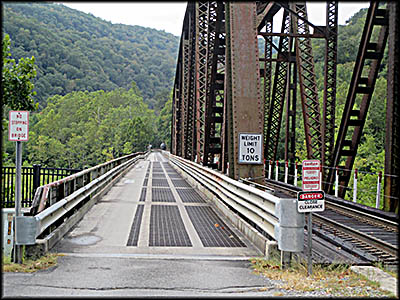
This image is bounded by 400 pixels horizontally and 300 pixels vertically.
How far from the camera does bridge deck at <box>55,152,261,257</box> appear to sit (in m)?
7.66

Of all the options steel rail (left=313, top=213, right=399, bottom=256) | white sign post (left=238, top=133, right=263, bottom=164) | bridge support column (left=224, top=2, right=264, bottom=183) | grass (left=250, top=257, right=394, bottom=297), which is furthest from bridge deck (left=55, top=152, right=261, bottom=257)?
steel rail (left=313, top=213, right=399, bottom=256)

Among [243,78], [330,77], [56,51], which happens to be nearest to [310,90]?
[330,77]

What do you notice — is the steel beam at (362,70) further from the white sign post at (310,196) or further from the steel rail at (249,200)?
the white sign post at (310,196)

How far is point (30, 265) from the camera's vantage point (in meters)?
6.28

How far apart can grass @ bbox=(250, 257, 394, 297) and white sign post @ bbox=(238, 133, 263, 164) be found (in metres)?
3.74

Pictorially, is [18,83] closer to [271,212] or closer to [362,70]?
[271,212]

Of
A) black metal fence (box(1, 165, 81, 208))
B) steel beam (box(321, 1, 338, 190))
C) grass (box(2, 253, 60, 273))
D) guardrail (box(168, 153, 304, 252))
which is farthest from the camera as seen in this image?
steel beam (box(321, 1, 338, 190))

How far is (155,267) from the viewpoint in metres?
6.50

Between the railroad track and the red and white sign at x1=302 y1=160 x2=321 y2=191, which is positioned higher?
the red and white sign at x1=302 y1=160 x2=321 y2=191

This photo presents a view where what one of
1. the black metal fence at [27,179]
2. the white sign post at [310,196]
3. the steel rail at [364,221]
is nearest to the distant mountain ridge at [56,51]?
the black metal fence at [27,179]

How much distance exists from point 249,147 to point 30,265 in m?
5.57

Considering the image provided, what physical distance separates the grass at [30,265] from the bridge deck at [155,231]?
74 centimetres

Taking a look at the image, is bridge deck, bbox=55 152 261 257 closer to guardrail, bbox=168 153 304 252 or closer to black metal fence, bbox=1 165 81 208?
guardrail, bbox=168 153 304 252

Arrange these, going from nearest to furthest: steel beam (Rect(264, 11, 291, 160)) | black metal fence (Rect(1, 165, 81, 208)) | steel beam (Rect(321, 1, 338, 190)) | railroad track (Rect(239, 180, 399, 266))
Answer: railroad track (Rect(239, 180, 399, 266)) → black metal fence (Rect(1, 165, 81, 208)) → steel beam (Rect(321, 1, 338, 190)) → steel beam (Rect(264, 11, 291, 160))
